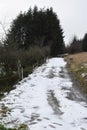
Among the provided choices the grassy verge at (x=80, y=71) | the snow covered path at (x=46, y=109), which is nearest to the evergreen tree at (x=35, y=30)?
the grassy verge at (x=80, y=71)

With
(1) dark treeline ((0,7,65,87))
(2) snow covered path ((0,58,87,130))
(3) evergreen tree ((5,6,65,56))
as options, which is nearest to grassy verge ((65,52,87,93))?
(2) snow covered path ((0,58,87,130))

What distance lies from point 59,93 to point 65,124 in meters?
7.20

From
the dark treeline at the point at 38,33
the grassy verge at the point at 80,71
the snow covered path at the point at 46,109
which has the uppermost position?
the dark treeline at the point at 38,33

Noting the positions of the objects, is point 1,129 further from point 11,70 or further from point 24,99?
point 11,70

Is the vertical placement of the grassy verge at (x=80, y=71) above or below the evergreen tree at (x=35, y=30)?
below

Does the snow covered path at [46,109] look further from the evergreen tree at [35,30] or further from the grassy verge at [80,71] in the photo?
the evergreen tree at [35,30]

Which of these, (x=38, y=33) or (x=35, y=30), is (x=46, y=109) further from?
(x=38, y=33)

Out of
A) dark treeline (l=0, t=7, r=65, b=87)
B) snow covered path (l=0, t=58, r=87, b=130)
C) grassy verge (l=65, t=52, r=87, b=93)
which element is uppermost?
dark treeline (l=0, t=7, r=65, b=87)

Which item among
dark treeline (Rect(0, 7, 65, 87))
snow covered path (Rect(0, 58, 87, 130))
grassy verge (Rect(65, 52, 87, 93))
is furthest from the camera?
dark treeline (Rect(0, 7, 65, 87))

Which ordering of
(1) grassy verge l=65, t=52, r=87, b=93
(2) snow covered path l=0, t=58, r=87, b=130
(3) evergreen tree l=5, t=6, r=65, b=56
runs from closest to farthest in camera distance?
(2) snow covered path l=0, t=58, r=87, b=130 < (1) grassy verge l=65, t=52, r=87, b=93 < (3) evergreen tree l=5, t=6, r=65, b=56

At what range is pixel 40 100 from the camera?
1529cm

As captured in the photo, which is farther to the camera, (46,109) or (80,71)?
(80,71)

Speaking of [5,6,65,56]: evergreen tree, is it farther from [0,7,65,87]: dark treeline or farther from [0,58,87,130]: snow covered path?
[0,58,87,130]: snow covered path

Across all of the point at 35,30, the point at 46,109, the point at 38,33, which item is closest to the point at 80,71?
the point at 46,109
